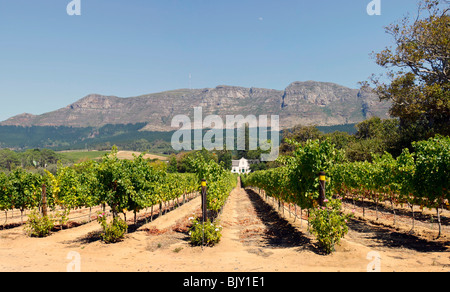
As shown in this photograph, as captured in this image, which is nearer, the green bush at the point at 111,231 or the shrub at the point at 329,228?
the shrub at the point at 329,228

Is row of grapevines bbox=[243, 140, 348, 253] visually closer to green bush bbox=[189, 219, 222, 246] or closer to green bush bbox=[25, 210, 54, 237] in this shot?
green bush bbox=[189, 219, 222, 246]

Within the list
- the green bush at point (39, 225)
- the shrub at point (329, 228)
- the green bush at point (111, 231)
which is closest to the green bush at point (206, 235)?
the green bush at point (111, 231)

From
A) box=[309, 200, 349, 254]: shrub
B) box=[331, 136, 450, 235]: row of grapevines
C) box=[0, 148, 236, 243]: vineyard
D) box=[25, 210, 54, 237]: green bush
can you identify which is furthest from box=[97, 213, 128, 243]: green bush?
box=[331, 136, 450, 235]: row of grapevines

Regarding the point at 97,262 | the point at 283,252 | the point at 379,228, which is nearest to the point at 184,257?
the point at 97,262

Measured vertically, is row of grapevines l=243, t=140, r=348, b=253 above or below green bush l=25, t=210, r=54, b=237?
above

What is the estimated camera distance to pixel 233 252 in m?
9.84

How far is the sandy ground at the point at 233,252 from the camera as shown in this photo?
25.2 feet

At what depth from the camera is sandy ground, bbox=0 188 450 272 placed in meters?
7.67

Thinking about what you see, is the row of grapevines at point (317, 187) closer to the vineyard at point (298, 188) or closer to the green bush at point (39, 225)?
the vineyard at point (298, 188)

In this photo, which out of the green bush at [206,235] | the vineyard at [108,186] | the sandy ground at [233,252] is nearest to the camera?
the sandy ground at [233,252]

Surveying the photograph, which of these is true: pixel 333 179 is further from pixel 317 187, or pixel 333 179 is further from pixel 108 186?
pixel 108 186
